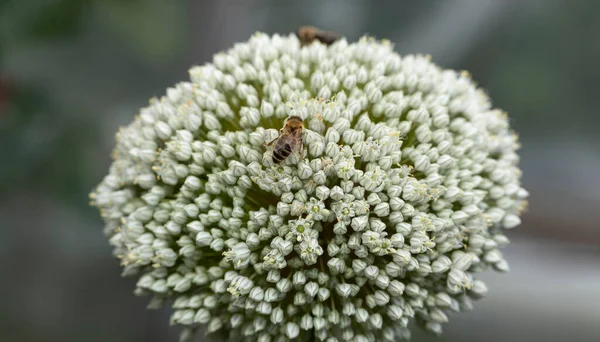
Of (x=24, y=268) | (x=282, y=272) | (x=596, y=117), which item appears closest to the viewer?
(x=282, y=272)

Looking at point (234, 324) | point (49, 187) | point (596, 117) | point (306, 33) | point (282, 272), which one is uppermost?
point (596, 117)

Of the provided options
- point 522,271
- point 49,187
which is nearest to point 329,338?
point 522,271

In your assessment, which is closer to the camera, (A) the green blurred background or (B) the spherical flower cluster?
(B) the spherical flower cluster

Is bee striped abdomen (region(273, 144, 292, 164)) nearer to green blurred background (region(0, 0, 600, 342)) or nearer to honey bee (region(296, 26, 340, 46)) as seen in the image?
Result: honey bee (region(296, 26, 340, 46))

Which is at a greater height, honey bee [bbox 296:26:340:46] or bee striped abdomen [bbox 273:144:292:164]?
honey bee [bbox 296:26:340:46]

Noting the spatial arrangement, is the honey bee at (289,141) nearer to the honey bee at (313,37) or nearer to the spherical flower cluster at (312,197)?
the spherical flower cluster at (312,197)

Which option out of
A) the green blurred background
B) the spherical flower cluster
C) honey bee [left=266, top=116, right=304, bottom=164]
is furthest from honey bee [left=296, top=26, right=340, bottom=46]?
the green blurred background

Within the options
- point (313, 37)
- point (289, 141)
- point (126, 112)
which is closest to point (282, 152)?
point (289, 141)

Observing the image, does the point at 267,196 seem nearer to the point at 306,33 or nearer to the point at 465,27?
the point at 306,33
